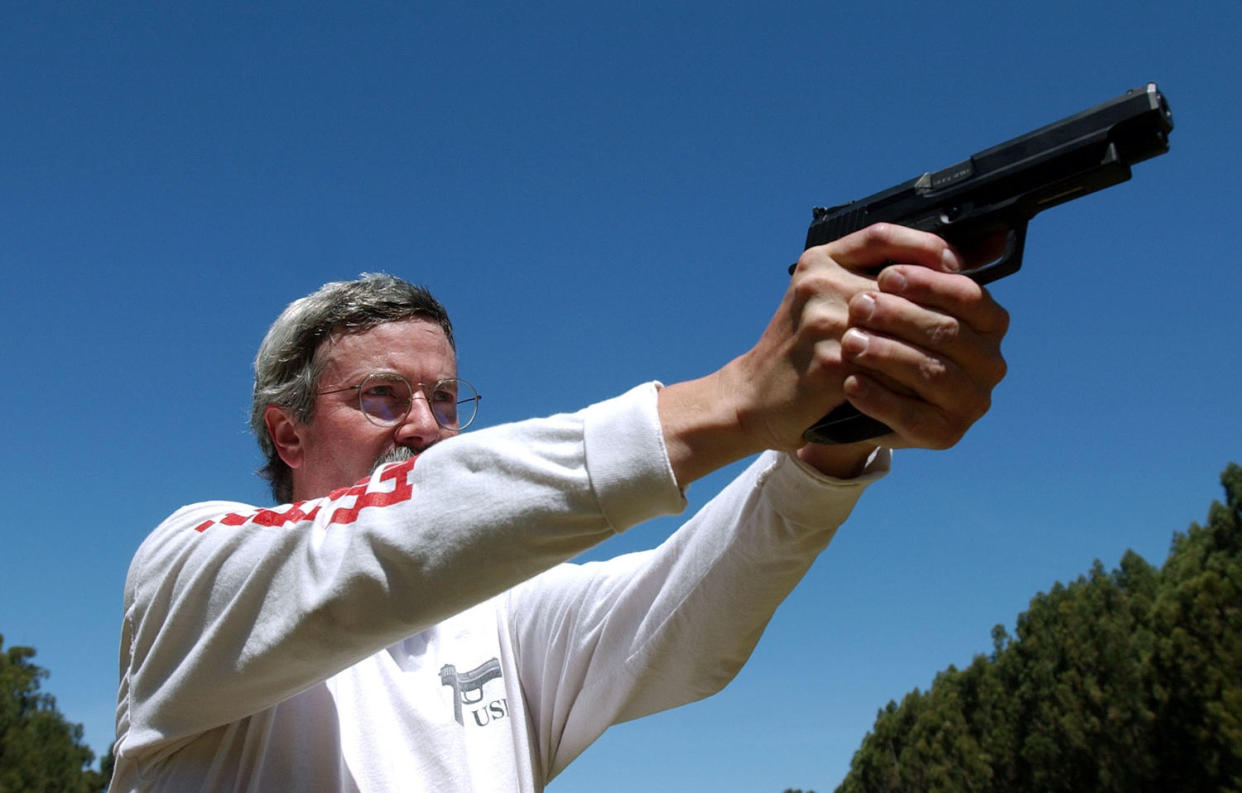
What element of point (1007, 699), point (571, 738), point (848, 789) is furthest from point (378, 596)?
point (848, 789)

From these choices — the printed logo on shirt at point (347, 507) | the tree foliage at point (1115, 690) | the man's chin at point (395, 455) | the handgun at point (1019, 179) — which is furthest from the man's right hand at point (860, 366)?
the tree foliage at point (1115, 690)

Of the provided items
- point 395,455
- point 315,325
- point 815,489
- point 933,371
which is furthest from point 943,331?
point 315,325

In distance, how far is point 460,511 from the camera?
2.32 metres

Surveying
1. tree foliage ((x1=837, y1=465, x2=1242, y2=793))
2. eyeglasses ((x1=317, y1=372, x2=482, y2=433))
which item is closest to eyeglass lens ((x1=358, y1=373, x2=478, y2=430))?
eyeglasses ((x1=317, y1=372, x2=482, y2=433))

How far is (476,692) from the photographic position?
11.6 ft

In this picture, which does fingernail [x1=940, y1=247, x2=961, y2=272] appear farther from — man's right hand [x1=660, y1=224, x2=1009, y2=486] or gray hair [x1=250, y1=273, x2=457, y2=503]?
gray hair [x1=250, y1=273, x2=457, y2=503]

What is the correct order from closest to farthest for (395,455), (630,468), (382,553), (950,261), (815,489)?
(630,468) → (382,553) → (950,261) → (815,489) → (395,455)

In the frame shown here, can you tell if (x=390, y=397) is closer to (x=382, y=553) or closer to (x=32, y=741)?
(x=382, y=553)

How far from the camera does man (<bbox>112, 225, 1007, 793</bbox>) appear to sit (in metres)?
2.28

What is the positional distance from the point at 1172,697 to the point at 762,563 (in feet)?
89.4

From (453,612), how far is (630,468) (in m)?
0.55

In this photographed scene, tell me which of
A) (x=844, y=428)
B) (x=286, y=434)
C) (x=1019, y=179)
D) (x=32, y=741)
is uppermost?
(x=32, y=741)

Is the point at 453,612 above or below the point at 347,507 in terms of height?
below

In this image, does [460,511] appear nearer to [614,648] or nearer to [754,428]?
[754,428]
